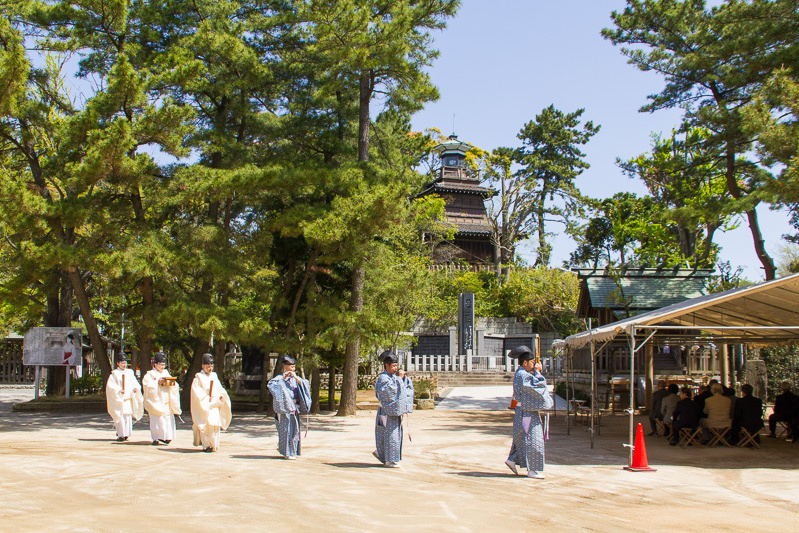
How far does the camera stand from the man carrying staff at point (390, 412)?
9.89 metres

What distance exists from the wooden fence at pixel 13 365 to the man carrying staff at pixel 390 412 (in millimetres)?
27039

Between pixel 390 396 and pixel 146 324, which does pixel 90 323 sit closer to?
pixel 146 324

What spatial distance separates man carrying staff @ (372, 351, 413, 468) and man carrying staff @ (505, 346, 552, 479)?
165 centimetres

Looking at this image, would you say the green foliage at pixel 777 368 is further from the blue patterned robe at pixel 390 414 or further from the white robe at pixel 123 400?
the white robe at pixel 123 400

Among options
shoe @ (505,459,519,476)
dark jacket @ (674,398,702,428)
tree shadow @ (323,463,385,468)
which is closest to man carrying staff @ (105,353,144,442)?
tree shadow @ (323,463,385,468)

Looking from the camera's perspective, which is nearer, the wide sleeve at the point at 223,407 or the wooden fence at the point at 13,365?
the wide sleeve at the point at 223,407

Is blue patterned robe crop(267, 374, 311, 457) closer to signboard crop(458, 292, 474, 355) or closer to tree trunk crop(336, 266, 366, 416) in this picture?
tree trunk crop(336, 266, 366, 416)

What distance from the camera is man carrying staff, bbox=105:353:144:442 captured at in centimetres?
1220

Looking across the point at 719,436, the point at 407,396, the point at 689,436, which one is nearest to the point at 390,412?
the point at 407,396

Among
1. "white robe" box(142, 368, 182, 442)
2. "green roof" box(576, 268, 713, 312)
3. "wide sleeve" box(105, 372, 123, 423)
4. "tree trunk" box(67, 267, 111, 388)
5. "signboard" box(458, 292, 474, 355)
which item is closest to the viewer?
"white robe" box(142, 368, 182, 442)

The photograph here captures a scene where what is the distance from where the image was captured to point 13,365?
31312 mm

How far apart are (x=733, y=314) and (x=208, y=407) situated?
978 cm

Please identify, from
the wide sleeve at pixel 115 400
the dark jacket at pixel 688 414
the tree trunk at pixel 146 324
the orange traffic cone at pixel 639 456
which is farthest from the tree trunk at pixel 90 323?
the dark jacket at pixel 688 414

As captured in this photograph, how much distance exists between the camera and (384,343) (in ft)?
56.2
